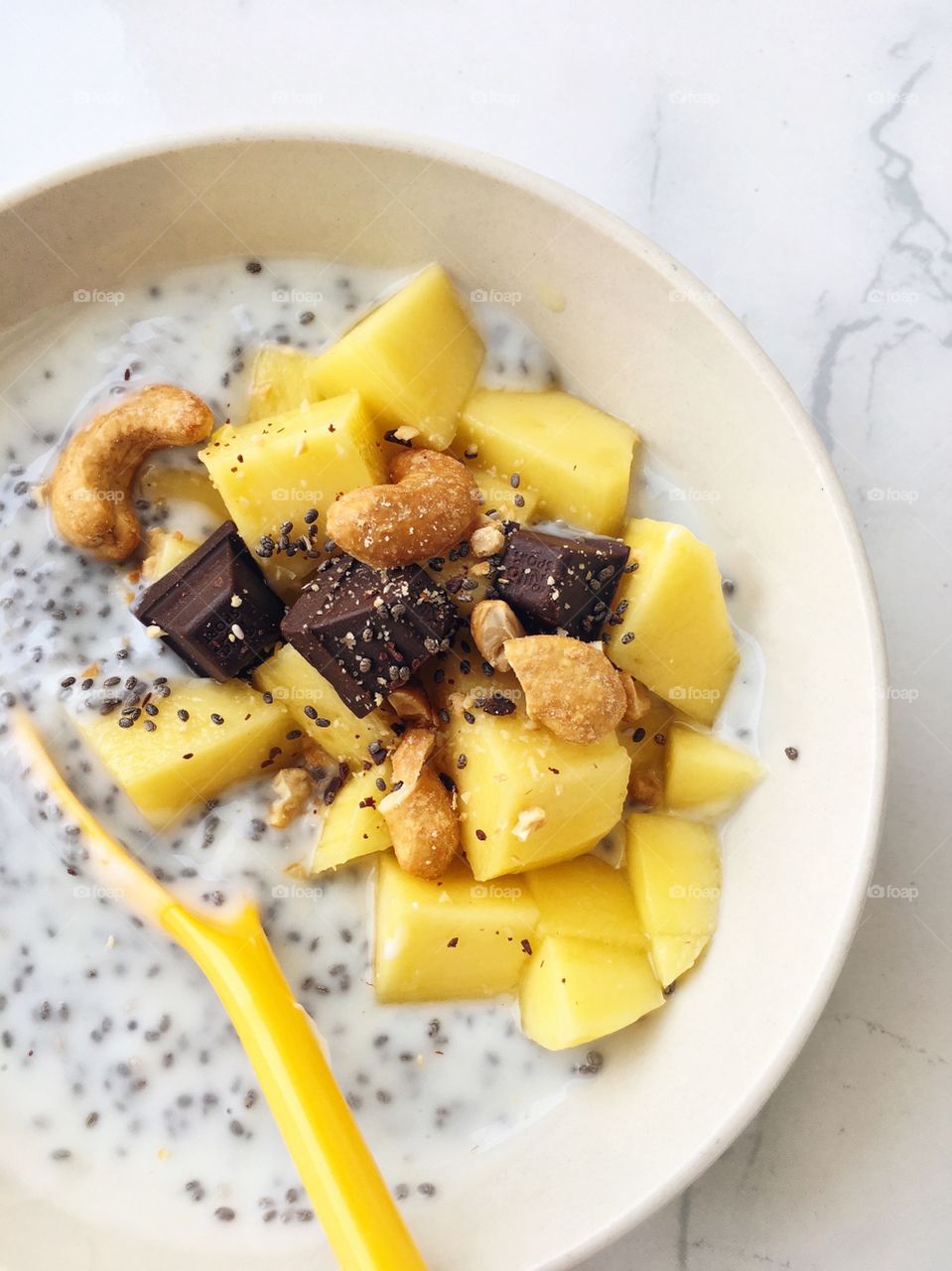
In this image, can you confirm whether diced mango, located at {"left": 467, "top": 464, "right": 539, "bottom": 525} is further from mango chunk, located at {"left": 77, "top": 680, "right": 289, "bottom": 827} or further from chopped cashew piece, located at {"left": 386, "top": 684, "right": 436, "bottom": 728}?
mango chunk, located at {"left": 77, "top": 680, "right": 289, "bottom": 827}

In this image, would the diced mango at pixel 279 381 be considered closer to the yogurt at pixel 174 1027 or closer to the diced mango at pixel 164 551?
the diced mango at pixel 164 551

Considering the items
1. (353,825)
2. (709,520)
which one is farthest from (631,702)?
(353,825)

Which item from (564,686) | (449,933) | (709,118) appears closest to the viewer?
(564,686)

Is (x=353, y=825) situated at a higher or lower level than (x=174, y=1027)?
higher

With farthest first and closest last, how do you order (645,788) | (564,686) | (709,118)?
(709,118), (645,788), (564,686)

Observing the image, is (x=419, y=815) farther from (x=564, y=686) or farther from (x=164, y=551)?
(x=164, y=551)

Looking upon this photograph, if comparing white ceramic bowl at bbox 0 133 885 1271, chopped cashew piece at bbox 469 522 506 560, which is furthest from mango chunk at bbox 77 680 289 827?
white ceramic bowl at bbox 0 133 885 1271

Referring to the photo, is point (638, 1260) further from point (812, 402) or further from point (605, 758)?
point (812, 402)

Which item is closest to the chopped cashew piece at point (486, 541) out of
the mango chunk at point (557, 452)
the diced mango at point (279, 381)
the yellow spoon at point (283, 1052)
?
the mango chunk at point (557, 452)
